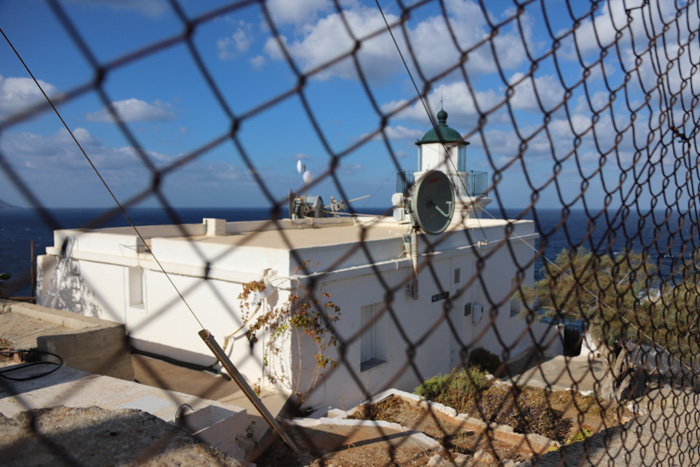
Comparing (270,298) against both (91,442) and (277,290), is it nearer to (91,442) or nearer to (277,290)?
(277,290)

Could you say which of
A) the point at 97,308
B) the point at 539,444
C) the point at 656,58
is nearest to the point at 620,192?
the point at 656,58

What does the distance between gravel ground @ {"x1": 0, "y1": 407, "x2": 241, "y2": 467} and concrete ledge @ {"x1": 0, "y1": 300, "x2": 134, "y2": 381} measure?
4.64m

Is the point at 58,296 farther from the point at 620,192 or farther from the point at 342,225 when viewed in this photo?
the point at 620,192

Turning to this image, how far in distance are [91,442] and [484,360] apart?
10.4 meters

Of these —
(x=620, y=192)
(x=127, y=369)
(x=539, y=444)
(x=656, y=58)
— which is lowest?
(x=539, y=444)

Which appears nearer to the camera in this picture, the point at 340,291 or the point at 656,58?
the point at 656,58

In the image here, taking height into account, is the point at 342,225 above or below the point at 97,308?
above

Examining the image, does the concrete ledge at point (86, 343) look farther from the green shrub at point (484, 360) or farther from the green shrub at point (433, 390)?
the green shrub at point (484, 360)

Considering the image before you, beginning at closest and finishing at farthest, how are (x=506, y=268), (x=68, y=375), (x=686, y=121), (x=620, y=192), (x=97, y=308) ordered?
(x=620, y=192) → (x=686, y=121) → (x=68, y=375) → (x=97, y=308) → (x=506, y=268)

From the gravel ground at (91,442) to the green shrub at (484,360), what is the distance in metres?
9.81

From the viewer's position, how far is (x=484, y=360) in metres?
11.0

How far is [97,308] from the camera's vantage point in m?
10.1

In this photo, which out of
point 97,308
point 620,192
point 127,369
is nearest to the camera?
point 620,192

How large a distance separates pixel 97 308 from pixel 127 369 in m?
3.54
